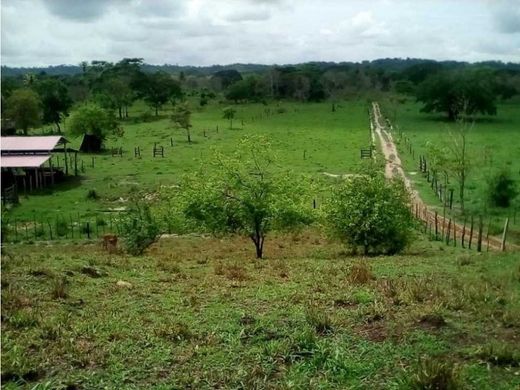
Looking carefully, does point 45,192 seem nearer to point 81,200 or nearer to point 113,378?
point 81,200

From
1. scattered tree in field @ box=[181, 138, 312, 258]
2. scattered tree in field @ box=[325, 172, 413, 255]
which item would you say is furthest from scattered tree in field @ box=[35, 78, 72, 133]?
scattered tree in field @ box=[325, 172, 413, 255]

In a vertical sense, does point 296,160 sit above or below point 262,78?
below

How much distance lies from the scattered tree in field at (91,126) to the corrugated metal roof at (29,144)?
38.5 feet

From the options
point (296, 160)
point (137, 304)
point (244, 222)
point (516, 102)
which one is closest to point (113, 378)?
point (137, 304)

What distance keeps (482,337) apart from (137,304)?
6.37m

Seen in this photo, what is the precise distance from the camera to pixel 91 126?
63.7 meters

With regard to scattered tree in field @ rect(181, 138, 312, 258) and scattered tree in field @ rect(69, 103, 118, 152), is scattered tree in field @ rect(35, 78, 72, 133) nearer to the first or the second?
scattered tree in field @ rect(69, 103, 118, 152)

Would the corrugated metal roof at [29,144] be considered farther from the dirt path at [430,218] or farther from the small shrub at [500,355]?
the small shrub at [500,355]

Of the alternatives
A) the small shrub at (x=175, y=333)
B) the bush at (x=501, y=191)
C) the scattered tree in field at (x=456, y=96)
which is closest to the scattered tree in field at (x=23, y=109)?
the scattered tree in field at (x=456, y=96)

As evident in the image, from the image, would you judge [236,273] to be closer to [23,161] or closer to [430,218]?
[430,218]

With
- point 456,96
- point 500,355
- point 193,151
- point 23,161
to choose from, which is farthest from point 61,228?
point 456,96

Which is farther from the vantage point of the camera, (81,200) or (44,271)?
(81,200)

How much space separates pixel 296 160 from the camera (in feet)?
181

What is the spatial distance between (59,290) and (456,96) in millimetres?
78799
